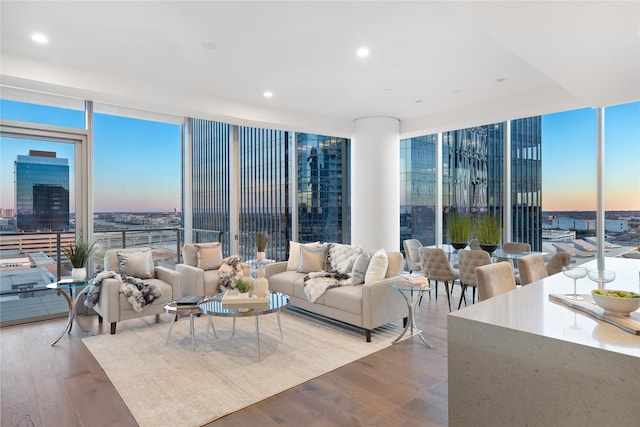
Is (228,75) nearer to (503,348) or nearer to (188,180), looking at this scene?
(188,180)

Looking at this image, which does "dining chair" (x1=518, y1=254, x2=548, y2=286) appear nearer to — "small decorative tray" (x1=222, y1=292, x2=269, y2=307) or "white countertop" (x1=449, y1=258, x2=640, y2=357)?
"white countertop" (x1=449, y1=258, x2=640, y2=357)

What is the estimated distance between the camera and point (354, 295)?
3887 millimetres

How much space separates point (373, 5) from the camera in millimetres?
2846

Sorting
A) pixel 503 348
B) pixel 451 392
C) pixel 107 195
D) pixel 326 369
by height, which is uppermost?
pixel 107 195

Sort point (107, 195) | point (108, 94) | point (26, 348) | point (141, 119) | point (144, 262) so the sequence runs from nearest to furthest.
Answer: point (26, 348)
point (108, 94)
point (144, 262)
point (107, 195)
point (141, 119)

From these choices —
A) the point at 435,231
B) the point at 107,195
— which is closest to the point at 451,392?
the point at 107,195

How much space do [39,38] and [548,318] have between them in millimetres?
4578

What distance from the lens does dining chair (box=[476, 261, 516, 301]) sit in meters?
2.51

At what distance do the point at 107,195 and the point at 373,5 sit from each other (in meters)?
4.65

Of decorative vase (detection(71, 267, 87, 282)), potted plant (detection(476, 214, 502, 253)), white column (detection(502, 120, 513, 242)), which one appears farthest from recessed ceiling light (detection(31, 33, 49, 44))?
white column (detection(502, 120, 513, 242))

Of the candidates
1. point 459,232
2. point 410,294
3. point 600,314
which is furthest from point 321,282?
point 600,314

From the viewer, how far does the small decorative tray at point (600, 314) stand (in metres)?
1.52

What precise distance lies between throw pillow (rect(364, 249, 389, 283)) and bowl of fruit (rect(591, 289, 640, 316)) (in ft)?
7.84

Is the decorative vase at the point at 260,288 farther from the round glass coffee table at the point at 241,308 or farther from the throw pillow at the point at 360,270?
the throw pillow at the point at 360,270
